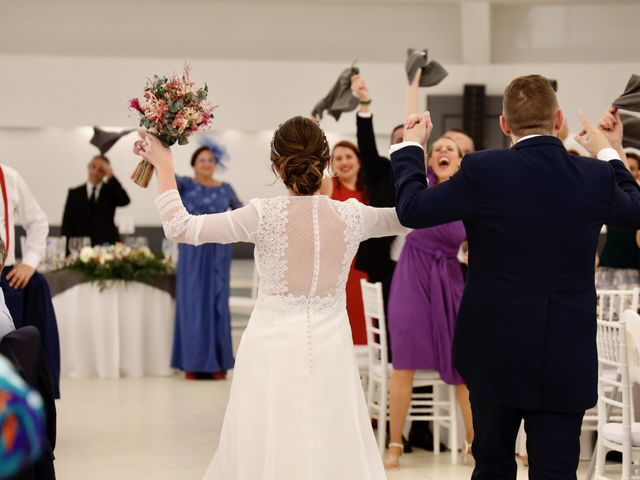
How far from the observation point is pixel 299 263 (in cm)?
320

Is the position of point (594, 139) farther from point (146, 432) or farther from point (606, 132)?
point (146, 432)

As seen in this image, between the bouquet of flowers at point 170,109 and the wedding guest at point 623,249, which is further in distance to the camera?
the wedding guest at point 623,249

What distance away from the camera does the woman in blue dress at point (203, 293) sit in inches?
343

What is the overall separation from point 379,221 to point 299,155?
1.05 ft

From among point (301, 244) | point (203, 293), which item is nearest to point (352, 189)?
point (203, 293)

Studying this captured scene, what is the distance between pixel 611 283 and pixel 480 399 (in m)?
3.45

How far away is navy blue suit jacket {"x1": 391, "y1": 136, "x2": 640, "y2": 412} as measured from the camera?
288 cm

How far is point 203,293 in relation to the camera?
345 inches

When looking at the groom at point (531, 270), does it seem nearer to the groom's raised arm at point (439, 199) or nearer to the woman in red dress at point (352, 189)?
the groom's raised arm at point (439, 199)

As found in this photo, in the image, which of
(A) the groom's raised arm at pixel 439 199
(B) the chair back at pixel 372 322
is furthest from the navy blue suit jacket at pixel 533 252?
(B) the chair back at pixel 372 322

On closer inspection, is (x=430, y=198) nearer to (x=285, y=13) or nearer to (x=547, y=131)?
(x=547, y=131)

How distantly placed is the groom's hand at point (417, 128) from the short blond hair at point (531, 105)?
0.27 m

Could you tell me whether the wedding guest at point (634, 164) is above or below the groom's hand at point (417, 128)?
above

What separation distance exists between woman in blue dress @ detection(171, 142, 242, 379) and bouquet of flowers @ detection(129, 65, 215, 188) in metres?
5.45
